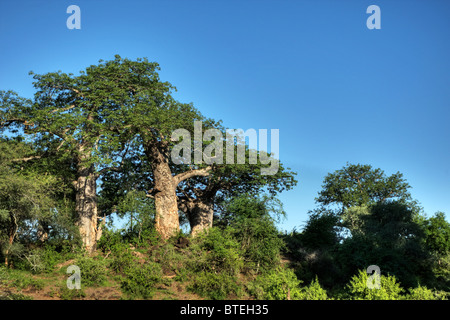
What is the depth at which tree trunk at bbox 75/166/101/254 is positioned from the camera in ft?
64.1

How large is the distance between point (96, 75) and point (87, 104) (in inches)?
95.2

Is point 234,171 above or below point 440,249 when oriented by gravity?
above

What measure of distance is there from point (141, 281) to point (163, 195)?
7655mm

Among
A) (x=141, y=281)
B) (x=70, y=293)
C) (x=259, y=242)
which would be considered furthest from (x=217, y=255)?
(x=70, y=293)

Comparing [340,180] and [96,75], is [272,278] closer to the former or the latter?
[96,75]

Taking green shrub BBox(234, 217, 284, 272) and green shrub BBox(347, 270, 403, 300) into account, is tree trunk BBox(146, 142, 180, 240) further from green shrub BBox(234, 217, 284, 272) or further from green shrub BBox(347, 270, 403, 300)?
green shrub BBox(347, 270, 403, 300)

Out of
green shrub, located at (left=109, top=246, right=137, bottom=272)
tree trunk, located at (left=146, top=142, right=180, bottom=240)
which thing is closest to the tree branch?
tree trunk, located at (left=146, top=142, right=180, bottom=240)

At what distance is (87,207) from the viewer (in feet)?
66.0

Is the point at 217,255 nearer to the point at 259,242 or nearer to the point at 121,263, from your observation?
the point at 259,242

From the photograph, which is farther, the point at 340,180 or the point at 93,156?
the point at 340,180

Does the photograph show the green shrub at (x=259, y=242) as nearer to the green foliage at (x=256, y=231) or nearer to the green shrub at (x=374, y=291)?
the green foliage at (x=256, y=231)

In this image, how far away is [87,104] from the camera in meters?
19.8
